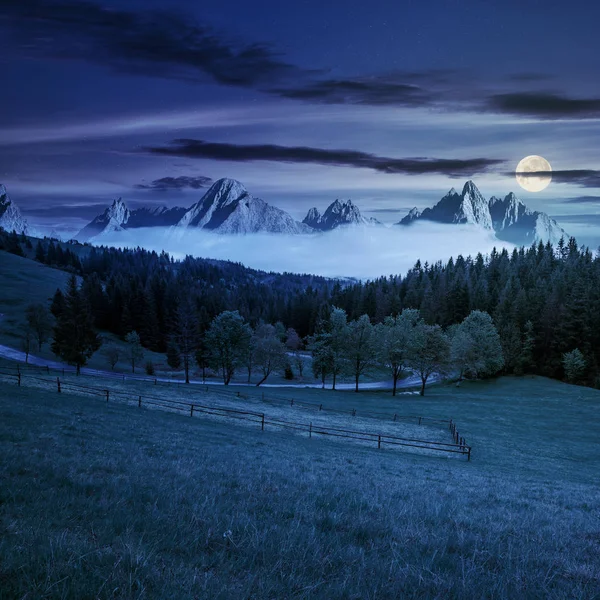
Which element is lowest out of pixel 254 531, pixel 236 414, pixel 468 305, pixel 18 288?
→ pixel 236 414

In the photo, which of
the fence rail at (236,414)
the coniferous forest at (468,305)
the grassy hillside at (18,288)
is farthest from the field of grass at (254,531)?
the grassy hillside at (18,288)

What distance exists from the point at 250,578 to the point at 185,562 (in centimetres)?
94

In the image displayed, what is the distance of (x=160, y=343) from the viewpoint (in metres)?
130

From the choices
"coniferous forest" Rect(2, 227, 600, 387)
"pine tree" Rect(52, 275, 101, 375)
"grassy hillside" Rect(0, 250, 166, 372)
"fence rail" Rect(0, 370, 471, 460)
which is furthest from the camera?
"grassy hillside" Rect(0, 250, 166, 372)

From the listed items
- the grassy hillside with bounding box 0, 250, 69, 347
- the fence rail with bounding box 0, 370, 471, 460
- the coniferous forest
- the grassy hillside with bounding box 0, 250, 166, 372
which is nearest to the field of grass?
the fence rail with bounding box 0, 370, 471, 460

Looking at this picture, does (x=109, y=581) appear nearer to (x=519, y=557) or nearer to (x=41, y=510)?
(x=41, y=510)

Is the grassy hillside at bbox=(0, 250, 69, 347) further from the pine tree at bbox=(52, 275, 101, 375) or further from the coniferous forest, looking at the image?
the pine tree at bbox=(52, 275, 101, 375)

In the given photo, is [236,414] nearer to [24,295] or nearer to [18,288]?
[24,295]

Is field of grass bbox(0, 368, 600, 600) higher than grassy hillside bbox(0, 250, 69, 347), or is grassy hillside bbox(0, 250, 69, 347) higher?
grassy hillside bbox(0, 250, 69, 347)

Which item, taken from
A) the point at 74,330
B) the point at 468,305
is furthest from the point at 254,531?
the point at 468,305

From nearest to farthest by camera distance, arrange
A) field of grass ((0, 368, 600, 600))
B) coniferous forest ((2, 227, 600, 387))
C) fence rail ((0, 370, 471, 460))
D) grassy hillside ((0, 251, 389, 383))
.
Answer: field of grass ((0, 368, 600, 600)) → fence rail ((0, 370, 471, 460)) → coniferous forest ((2, 227, 600, 387)) → grassy hillside ((0, 251, 389, 383))

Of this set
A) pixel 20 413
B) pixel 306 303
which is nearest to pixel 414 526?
pixel 20 413

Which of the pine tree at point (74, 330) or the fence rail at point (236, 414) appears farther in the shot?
the pine tree at point (74, 330)

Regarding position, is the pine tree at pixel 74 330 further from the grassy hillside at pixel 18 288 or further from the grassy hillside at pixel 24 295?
the grassy hillside at pixel 18 288
